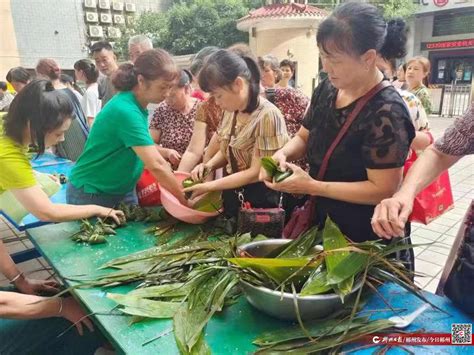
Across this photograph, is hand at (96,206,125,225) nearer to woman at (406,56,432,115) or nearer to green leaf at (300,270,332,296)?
green leaf at (300,270,332,296)

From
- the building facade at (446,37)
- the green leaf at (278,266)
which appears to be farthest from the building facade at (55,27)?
the green leaf at (278,266)

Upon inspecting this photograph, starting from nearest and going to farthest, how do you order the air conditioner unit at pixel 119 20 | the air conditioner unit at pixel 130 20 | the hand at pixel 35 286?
the hand at pixel 35 286 < the air conditioner unit at pixel 119 20 < the air conditioner unit at pixel 130 20

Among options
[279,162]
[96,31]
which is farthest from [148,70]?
[96,31]

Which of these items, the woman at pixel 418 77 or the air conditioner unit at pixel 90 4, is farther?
the air conditioner unit at pixel 90 4

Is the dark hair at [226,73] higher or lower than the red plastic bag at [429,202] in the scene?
higher

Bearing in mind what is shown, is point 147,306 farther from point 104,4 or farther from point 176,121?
point 104,4

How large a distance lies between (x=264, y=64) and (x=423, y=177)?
8.85ft

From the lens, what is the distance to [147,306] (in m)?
1.16

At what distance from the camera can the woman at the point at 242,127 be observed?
175cm

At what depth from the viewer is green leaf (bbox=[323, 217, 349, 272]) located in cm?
108

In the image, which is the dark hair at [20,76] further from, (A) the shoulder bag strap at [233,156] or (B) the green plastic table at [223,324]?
(B) the green plastic table at [223,324]

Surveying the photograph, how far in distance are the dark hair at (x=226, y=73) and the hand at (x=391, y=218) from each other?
0.91 metres

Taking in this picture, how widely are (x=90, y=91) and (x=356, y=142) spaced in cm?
414

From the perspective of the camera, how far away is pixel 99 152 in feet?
6.82
